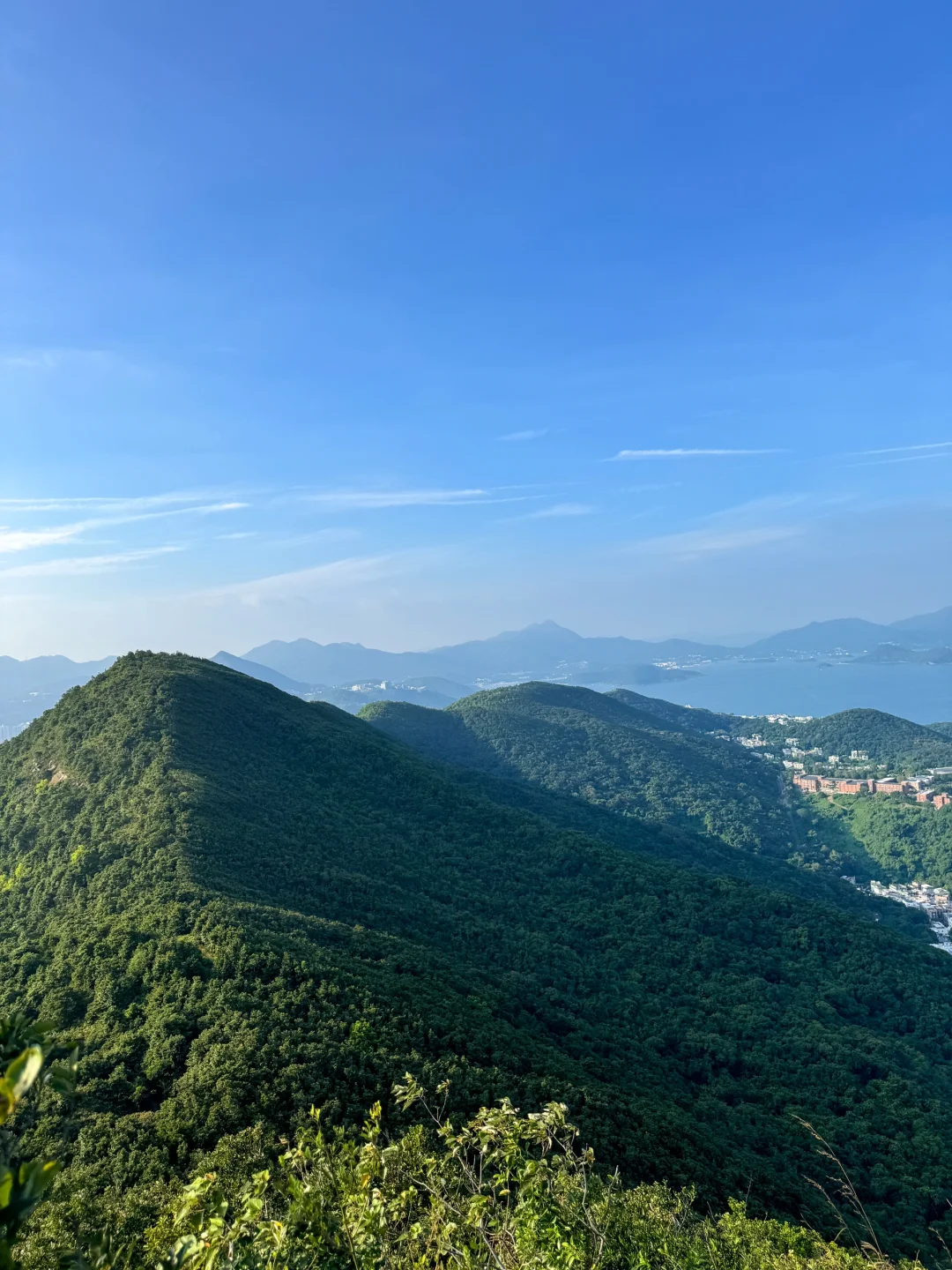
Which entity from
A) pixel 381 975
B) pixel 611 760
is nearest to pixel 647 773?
pixel 611 760

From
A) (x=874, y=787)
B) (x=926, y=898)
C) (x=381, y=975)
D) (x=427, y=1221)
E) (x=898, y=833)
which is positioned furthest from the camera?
(x=874, y=787)

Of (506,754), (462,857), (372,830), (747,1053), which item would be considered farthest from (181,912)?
(506,754)

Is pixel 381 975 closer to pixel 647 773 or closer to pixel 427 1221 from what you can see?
→ pixel 427 1221

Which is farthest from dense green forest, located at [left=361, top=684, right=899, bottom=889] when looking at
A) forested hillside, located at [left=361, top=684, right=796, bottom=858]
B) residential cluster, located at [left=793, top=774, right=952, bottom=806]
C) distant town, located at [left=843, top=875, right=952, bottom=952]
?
residential cluster, located at [left=793, top=774, right=952, bottom=806]

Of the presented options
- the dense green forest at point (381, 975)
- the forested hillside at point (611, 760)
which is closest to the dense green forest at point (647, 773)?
the forested hillside at point (611, 760)

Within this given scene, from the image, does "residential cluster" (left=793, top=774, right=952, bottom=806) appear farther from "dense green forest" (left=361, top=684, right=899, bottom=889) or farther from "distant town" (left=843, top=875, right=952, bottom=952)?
"distant town" (left=843, top=875, right=952, bottom=952)

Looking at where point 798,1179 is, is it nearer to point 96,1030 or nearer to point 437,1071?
point 437,1071

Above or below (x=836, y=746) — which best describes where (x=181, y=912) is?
above
